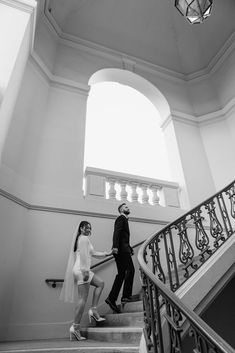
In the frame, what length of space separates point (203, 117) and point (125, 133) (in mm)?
2742

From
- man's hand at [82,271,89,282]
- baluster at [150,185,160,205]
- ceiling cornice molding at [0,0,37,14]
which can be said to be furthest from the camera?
baluster at [150,185,160,205]

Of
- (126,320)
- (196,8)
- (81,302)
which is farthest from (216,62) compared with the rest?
(81,302)

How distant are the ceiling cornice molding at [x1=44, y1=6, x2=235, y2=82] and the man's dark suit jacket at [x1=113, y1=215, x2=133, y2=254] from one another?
618 centimetres

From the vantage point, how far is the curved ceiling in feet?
27.0

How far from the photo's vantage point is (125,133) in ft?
31.1

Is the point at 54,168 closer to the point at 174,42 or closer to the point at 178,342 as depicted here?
the point at 178,342

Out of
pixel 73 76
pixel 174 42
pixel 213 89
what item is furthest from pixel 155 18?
pixel 73 76

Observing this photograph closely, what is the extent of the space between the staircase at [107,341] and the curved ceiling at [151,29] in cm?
810

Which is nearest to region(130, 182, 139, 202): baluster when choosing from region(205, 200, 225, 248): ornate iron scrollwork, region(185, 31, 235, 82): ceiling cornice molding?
region(205, 200, 225, 248): ornate iron scrollwork

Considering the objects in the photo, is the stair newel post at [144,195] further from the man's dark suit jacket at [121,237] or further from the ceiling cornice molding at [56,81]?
the ceiling cornice molding at [56,81]

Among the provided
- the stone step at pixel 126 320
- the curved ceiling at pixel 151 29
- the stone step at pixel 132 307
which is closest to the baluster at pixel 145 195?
the stone step at pixel 132 307

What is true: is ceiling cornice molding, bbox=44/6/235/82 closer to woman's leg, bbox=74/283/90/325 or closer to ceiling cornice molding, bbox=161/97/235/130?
ceiling cornice molding, bbox=161/97/235/130

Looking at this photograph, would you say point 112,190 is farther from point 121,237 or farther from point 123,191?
point 121,237

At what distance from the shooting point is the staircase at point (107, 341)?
2.40m
